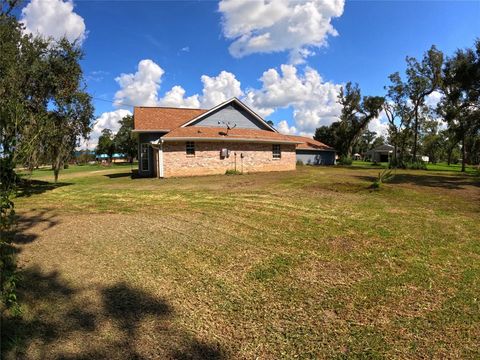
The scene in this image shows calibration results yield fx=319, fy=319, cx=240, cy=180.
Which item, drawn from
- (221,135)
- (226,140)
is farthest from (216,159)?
(221,135)

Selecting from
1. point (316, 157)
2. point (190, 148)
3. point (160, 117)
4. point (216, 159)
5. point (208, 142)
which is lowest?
point (216, 159)

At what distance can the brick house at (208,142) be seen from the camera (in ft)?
66.7

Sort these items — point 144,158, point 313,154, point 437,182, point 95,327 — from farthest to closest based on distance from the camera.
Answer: point 313,154 → point 144,158 → point 437,182 → point 95,327

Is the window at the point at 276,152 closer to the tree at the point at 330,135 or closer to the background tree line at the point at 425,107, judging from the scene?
the background tree line at the point at 425,107

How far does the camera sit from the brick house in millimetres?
20328

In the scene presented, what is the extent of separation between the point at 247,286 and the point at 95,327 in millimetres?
1942

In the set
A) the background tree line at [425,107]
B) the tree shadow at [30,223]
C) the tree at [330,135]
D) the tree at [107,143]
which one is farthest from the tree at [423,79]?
the tree at [107,143]

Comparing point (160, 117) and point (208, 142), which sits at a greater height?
point (160, 117)

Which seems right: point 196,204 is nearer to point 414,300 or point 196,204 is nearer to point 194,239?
point 194,239

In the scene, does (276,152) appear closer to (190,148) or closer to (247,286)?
(190,148)

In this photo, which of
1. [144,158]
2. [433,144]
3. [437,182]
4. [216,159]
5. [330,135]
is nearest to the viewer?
[437,182]

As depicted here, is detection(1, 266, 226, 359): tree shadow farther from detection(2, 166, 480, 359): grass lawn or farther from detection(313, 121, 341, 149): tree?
detection(313, 121, 341, 149): tree

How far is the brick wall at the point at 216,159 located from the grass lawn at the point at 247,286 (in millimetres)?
11921

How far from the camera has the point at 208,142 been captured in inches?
841
